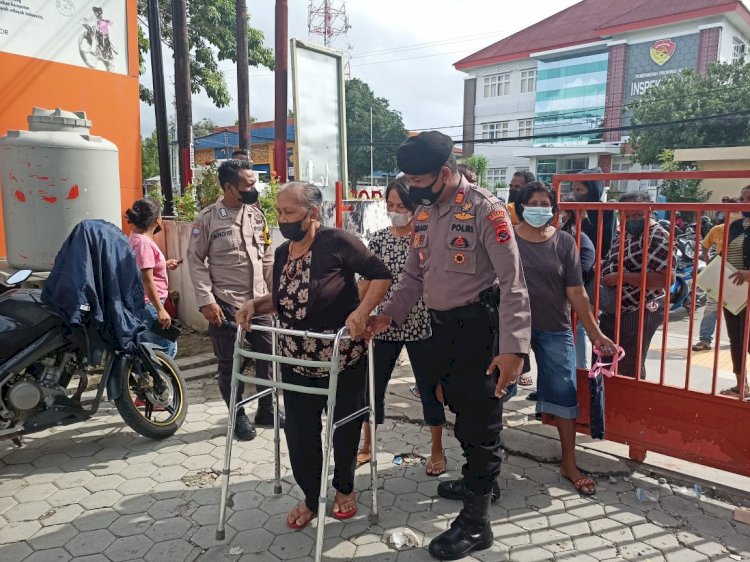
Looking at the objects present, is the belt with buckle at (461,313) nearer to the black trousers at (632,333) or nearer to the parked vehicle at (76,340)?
the black trousers at (632,333)

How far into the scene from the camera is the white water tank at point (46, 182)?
476cm

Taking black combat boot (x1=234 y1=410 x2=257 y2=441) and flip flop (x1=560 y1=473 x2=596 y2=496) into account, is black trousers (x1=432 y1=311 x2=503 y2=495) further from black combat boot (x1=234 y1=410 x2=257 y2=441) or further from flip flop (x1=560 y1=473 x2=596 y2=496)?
black combat boot (x1=234 y1=410 x2=257 y2=441)

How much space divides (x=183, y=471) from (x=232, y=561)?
3.36 feet

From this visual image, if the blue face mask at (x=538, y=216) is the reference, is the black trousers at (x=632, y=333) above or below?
below

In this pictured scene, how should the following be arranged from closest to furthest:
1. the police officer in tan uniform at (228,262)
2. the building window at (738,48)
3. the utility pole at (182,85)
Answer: the police officer in tan uniform at (228,262) < the utility pole at (182,85) < the building window at (738,48)

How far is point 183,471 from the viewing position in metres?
3.37

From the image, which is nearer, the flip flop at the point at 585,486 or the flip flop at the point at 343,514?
the flip flop at the point at 343,514

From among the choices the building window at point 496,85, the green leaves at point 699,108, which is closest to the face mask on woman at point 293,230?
the green leaves at point 699,108

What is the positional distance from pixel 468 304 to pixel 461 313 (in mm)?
51

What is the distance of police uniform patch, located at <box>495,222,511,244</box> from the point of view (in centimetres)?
230

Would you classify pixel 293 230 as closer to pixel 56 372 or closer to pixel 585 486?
pixel 56 372

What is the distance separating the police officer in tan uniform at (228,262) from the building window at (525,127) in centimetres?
4099

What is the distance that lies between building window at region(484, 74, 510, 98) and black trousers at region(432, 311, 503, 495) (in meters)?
44.1

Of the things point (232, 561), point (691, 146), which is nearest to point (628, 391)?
point (232, 561)
